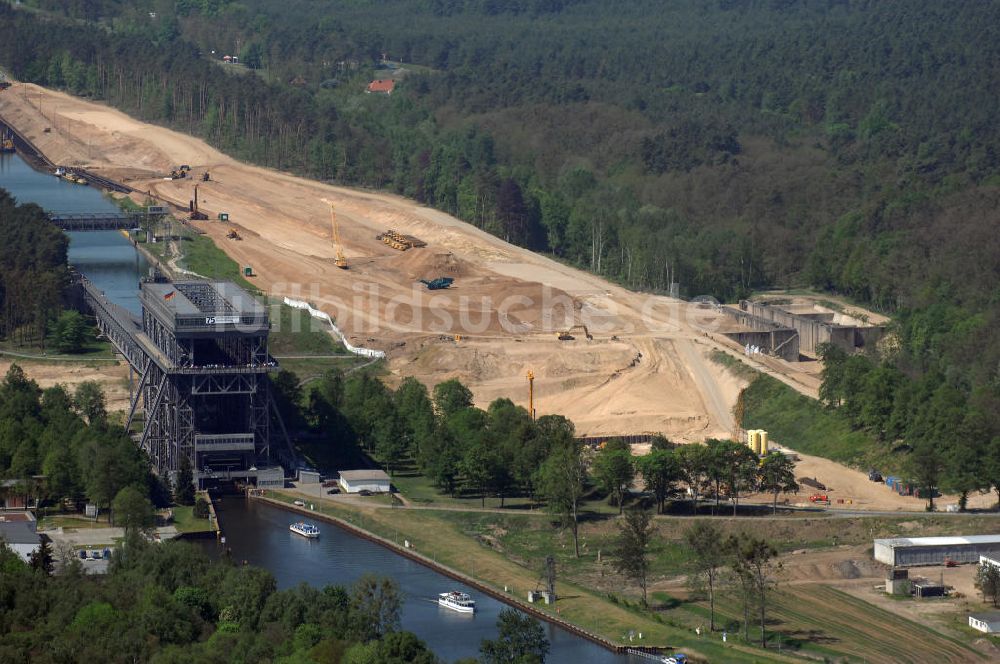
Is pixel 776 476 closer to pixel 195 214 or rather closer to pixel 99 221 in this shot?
pixel 195 214

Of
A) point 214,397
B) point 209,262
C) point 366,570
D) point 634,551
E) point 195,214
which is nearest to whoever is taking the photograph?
point 634,551

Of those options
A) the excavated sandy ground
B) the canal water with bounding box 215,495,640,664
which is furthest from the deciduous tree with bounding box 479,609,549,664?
the excavated sandy ground

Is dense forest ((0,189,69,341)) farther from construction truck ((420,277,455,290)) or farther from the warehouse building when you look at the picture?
the warehouse building

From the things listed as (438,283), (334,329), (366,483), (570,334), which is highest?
(438,283)

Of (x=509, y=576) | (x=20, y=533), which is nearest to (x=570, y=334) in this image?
(x=509, y=576)

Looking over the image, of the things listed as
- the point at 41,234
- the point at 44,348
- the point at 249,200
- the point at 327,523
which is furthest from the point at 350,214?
the point at 327,523

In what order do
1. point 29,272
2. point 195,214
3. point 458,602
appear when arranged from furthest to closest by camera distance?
1. point 195,214
2. point 29,272
3. point 458,602
